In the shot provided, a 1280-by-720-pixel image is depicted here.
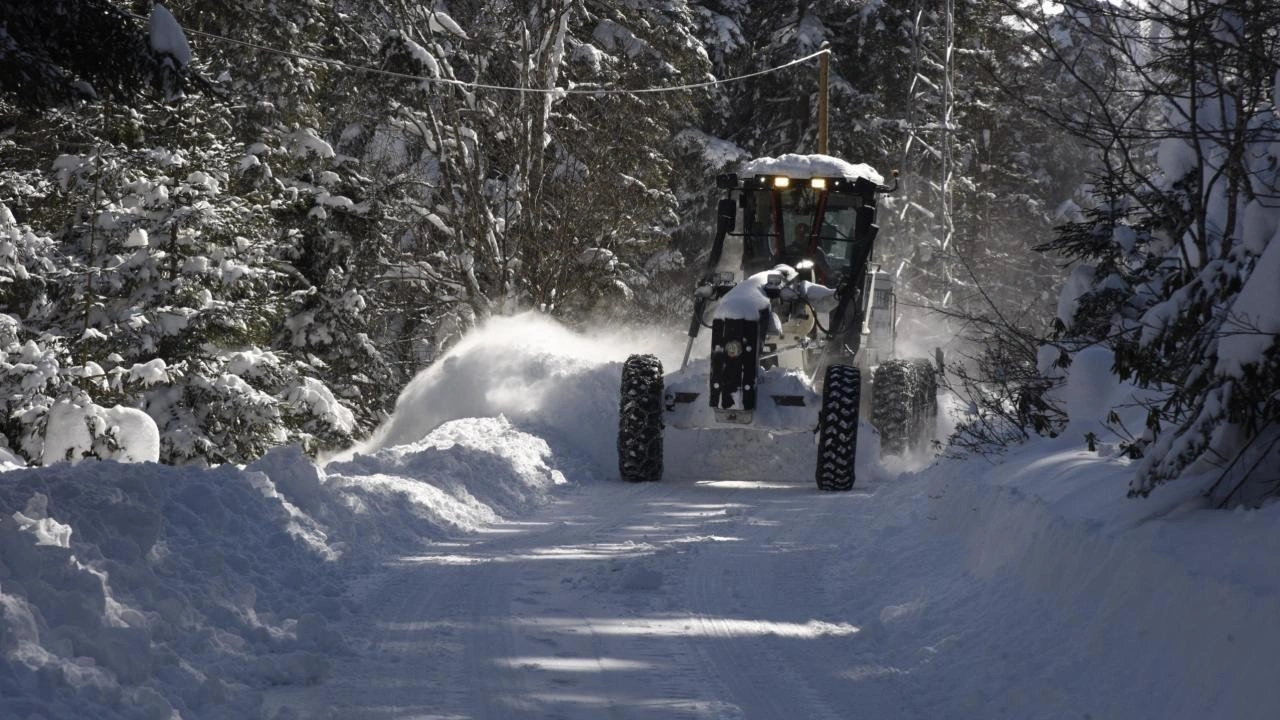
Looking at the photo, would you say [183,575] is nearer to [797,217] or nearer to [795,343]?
[795,343]

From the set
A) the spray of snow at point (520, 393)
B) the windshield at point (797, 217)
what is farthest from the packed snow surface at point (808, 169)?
the spray of snow at point (520, 393)

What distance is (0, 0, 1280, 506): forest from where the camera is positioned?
6074mm

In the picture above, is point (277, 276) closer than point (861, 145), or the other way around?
point (277, 276)

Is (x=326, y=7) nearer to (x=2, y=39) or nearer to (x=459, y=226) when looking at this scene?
(x=459, y=226)

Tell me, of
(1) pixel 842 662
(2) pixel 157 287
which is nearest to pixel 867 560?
(1) pixel 842 662

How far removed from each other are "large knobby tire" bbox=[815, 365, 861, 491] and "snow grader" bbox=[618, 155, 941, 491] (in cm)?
1

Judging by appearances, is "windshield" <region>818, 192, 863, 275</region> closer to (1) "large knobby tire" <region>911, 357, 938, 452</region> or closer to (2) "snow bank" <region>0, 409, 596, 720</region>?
(1) "large knobby tire" <region>911, 357, 938, 452</region>

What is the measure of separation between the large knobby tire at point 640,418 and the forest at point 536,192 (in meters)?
2.92

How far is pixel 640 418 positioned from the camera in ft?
40.1

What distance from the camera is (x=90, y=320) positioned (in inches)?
703

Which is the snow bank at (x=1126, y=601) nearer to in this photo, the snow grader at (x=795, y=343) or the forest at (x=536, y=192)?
the forest at (x=536, y=192)

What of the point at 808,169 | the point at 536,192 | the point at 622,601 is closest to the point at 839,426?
the point at 808,169

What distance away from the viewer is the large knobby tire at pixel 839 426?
11.8m

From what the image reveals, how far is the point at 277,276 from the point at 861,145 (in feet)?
58.2
